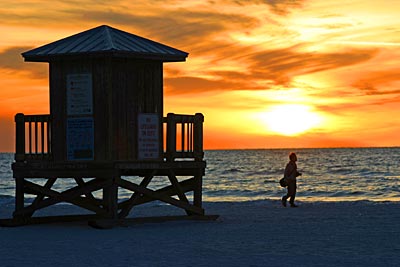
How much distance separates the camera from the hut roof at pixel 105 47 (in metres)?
18.6

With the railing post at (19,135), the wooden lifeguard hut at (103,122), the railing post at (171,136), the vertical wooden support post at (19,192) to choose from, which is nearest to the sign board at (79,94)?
the wooden lifeguard hut at (103,122)

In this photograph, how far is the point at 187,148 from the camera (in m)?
20.2

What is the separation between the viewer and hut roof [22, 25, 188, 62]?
18562 mm

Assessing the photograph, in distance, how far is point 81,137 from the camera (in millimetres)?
19016

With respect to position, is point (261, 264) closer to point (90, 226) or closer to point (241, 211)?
point (90, 226)

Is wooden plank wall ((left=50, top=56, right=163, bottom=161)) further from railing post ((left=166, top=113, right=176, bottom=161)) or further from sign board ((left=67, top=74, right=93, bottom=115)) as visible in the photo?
railing post ((left=166, top=113, right=176, bottom=161))

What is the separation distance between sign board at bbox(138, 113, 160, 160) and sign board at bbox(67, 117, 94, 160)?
4.01 ft

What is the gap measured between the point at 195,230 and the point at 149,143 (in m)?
2.75

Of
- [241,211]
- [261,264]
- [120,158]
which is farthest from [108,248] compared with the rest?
[241,211]

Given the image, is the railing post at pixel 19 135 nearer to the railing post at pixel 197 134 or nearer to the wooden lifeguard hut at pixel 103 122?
the wooden lifeguard hut at pixel 103 122

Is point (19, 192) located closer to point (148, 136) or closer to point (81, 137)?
point (81, 137)

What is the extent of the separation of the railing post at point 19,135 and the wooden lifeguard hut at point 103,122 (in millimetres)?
26

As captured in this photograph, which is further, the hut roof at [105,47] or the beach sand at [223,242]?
the hut roof at [105,47]

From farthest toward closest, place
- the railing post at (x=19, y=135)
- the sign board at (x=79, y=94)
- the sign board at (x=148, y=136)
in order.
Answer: the railing post at (x=19, y=135) → the sign board at (x=148, y=136) → the sign board at (x=79, y=94)
